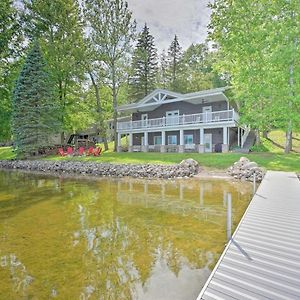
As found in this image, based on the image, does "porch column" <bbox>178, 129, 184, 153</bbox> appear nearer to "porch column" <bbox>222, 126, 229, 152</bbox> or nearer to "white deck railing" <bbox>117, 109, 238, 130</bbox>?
"white deck railing" <bbox>117, 109, 238, 130</bbox>

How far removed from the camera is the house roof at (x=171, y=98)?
852 inches

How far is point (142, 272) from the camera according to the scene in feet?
13.4

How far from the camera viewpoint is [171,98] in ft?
83.0

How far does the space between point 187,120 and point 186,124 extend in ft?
2.04

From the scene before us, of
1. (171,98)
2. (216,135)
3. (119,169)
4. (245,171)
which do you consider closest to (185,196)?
(245,171)

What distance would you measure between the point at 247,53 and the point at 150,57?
24303mm

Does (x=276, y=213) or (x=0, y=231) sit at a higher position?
(x=276, y=213)

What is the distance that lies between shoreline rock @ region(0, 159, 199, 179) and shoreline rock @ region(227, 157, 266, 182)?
2.19 m

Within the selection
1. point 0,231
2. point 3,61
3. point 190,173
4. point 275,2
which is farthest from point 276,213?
point 3,61

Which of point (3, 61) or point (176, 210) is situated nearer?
point (176, 210)

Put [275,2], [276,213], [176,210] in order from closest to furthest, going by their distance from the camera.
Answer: [276,213], [176,210], [275,2]

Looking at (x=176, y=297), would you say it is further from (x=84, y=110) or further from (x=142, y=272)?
(x=84, y=110)

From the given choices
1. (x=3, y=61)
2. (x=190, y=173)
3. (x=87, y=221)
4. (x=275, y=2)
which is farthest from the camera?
(x=3, y=61)

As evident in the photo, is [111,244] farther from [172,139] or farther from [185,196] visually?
[172,139]
